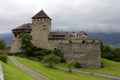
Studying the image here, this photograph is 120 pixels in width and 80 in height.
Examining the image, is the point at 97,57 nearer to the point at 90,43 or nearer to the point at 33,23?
the point at 90,43

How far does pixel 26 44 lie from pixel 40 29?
8.76 m

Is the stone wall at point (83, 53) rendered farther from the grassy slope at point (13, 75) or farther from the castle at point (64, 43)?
the grassy slope at point (13, 75)

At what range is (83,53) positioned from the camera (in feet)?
284

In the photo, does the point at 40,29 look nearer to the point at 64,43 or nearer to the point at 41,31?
the point at 41,31

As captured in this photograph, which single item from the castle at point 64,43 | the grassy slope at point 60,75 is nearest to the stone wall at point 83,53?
the castle at point 64,43

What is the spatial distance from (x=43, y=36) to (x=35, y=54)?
7.69 m

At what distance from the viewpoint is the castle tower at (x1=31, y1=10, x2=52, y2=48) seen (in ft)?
296

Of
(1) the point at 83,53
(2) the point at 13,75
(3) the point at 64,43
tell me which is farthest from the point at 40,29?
(2) the point at 13,75

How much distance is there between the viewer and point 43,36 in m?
90.7

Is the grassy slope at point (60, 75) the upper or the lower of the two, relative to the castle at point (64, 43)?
lower

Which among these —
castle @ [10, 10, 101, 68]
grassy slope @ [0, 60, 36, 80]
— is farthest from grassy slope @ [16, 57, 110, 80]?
castle @ [10, 10, 101, 68]

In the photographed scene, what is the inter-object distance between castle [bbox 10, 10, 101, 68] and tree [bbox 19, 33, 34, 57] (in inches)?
142

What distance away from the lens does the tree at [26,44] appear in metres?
86.0

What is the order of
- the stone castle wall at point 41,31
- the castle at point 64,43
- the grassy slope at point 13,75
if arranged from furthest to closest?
the stone castle wall at point 41,31 → the castle at point 64,43 → the grassy slope at point 13,75
